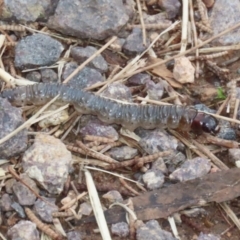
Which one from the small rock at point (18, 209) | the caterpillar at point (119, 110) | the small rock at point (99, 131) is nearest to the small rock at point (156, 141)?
the caterpillar at point (119, 110)

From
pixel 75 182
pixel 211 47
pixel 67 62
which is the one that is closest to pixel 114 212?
pixel 75 182

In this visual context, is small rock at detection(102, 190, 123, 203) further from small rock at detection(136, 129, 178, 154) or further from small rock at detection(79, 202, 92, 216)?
small rock at detection(136, 129, 178, 154)

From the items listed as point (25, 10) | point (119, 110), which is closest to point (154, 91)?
point (119, 110)

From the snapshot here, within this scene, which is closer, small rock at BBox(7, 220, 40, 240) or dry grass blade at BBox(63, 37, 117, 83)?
small rock at BBox(7, 220, 40, 240)

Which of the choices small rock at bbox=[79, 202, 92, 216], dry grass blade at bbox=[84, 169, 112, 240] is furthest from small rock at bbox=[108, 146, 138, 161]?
small rock at bbox=[79, 202, 92, 216]

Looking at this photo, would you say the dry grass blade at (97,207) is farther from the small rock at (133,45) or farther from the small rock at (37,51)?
the small rock at (133,45)

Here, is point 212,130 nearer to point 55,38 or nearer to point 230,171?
point 230,171
